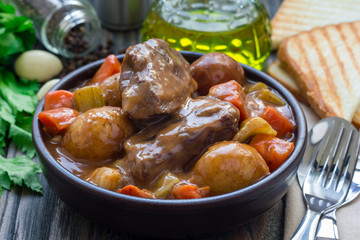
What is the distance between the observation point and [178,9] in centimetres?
368

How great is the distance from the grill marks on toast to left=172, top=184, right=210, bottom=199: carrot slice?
5.08ft

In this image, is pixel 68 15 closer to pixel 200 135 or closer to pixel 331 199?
pixel 200 135

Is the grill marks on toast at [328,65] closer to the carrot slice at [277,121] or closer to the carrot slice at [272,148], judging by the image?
the carrot slice at [277,121]

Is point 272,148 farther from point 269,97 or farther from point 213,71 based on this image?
point 213,71

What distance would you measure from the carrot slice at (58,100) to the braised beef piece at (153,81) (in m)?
0.40

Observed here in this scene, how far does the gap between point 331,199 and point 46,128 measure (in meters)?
1.55

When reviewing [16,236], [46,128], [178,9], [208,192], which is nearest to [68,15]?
[178,9]

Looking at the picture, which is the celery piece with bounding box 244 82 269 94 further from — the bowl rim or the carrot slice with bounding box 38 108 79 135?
the carrot slice with bounding box 38 108 79 135

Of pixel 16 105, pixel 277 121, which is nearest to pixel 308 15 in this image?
pixel 277 121

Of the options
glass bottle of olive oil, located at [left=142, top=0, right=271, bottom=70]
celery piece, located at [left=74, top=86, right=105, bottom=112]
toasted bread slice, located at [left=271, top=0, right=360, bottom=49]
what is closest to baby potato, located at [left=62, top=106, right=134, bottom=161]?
celery piece, located at [left=74, top=86, right=105, bottom=112]

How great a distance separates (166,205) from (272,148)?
63cm

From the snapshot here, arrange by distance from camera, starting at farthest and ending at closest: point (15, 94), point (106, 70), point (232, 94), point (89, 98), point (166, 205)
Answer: point (15, 94)
point (106, 70)
point (89, 98)
point (232, 94)
point (166, 205)

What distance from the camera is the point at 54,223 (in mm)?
2547

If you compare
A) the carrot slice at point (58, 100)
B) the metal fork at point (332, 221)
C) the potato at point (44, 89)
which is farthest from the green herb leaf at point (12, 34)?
the metal fork at point (332, 221)
